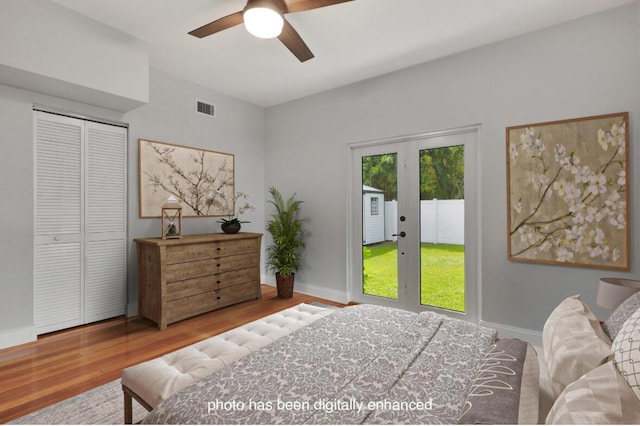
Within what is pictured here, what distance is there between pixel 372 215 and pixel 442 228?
909 mm

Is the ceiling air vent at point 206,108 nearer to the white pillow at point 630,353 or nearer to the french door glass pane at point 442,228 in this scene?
the french door glass pane at point 442,228

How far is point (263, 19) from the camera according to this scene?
213 cm

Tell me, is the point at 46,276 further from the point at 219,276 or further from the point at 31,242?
the point at 219,276

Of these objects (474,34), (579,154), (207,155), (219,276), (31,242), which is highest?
(474,34)

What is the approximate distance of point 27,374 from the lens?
2320mm

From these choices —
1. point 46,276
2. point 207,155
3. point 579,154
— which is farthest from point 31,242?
point 579,154

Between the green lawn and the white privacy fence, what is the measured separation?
79 millimetres

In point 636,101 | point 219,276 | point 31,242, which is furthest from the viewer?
point 219,276

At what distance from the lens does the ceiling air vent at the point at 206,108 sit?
13.9ft

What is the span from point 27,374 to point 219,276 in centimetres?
182

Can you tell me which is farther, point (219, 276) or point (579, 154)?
point (219, 276)

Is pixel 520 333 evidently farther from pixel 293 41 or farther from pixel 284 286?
pixel 293 41

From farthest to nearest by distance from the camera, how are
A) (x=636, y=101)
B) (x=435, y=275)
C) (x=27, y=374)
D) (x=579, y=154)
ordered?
(x=435, y=275) < (x=579, y=154) < (x=636, y=101) < (x=27, y=374)

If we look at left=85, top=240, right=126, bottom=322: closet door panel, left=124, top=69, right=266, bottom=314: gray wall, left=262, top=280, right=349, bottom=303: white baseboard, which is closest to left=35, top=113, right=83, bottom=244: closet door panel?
left=85, top=240, right=126, bottom=322: closet door panel
